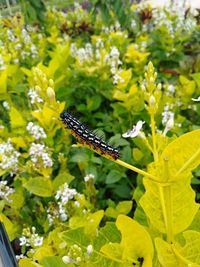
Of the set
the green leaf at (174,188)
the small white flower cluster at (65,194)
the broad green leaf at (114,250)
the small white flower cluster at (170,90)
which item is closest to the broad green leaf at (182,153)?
the green leaf at (174,188)

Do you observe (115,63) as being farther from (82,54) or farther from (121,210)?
(121,210)

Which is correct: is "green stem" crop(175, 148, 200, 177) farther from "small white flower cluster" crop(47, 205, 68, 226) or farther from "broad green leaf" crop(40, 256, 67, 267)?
"small white flower cluster" crop(47, 205, 68, 226)

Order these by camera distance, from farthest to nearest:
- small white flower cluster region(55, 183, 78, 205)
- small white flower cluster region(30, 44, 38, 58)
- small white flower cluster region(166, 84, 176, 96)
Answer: small white flower cluster region(30, 44, 38, 58)
small white flower cluster region(166, 84, 176, 96)
small white flower cluster region(55, 183, 78, 205)

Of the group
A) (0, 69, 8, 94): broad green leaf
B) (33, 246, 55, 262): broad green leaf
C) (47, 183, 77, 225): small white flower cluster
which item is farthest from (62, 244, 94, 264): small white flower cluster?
(0, 69, 8, 94): broad green leaf

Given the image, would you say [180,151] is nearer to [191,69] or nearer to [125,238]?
[125,238]

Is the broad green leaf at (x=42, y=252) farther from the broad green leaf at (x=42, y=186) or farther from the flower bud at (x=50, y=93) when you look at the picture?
the flower bud at (x=50, y=93)

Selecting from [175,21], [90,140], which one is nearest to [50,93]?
[90,140]

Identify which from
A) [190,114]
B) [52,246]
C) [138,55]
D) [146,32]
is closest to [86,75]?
[138,55]
